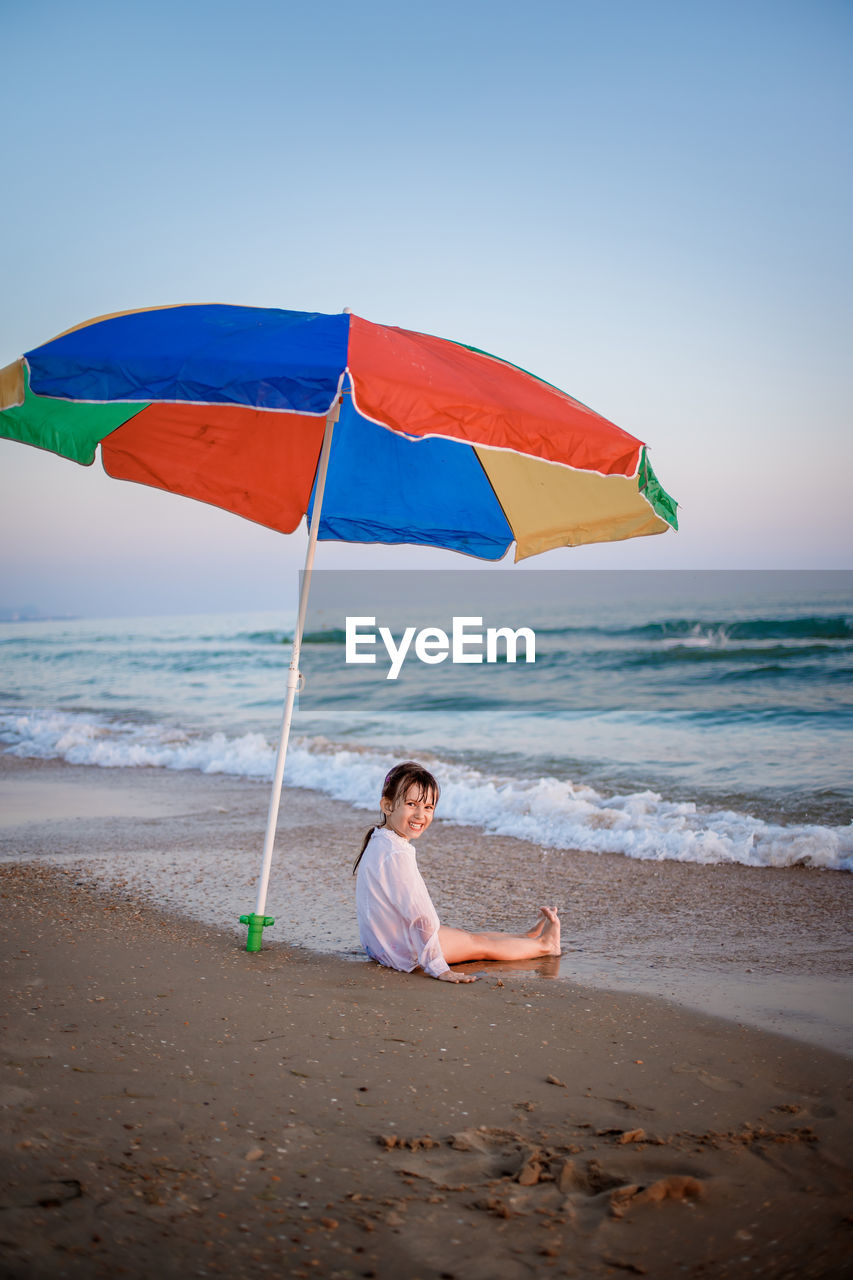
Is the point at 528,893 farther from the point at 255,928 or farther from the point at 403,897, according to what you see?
the point at 255,928

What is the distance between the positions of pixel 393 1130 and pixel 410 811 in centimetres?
164

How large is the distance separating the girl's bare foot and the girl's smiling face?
91 centimetres

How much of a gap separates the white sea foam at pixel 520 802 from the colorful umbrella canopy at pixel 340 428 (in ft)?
11.1

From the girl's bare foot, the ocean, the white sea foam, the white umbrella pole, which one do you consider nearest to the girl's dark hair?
the white umbrella pole

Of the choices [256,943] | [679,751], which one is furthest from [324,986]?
[679,751]

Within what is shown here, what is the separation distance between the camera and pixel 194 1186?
1998 mm

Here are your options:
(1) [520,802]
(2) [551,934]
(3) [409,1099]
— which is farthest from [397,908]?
(1) [520,802]

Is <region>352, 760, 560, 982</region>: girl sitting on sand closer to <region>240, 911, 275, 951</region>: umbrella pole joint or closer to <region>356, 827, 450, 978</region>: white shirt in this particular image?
<region>356, 827, 450, 978</region>: white shirt

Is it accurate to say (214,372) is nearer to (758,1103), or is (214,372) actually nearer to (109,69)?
(758,1103)

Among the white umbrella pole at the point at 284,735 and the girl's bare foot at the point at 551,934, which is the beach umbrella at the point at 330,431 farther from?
→ the girl's bare foot at the point at 551,934

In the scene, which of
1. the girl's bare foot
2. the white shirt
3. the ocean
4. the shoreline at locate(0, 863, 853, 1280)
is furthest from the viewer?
the ocean

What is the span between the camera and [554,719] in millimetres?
15500

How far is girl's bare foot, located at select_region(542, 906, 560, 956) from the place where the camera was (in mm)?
4285

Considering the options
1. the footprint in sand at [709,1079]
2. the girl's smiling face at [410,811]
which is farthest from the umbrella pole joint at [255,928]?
the footprint in sand at [709,1079]
